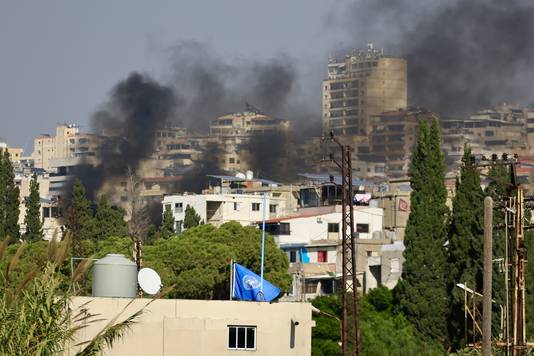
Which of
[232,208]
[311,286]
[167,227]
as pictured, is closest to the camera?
[311,286]

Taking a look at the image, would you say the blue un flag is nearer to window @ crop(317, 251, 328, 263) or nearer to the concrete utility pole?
the concrete utility pole

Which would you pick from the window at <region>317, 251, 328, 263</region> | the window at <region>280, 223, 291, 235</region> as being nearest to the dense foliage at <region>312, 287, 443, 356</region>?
the window at <region>317, 251, 328, 263</region>

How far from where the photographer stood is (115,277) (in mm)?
42344

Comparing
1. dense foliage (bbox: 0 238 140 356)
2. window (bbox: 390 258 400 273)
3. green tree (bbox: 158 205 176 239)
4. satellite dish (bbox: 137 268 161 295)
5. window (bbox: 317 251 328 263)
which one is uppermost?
green tree (bbox: 158 205 176 239)

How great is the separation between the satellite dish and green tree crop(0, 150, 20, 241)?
68.0 meters

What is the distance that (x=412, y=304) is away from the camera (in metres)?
81.5

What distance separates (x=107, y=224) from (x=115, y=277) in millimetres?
86933

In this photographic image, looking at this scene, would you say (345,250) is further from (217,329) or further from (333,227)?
(333,227)

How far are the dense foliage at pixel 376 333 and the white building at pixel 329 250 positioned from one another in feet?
35.1

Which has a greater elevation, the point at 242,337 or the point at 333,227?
the point at 333,227

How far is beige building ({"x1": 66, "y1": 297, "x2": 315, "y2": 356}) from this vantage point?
42.7 metres

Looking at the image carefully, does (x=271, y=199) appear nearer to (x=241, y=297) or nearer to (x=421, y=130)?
(x=421, y=130)

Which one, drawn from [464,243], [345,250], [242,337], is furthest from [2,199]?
[242,337]

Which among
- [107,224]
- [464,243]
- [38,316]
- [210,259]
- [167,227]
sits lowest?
[38,316]
